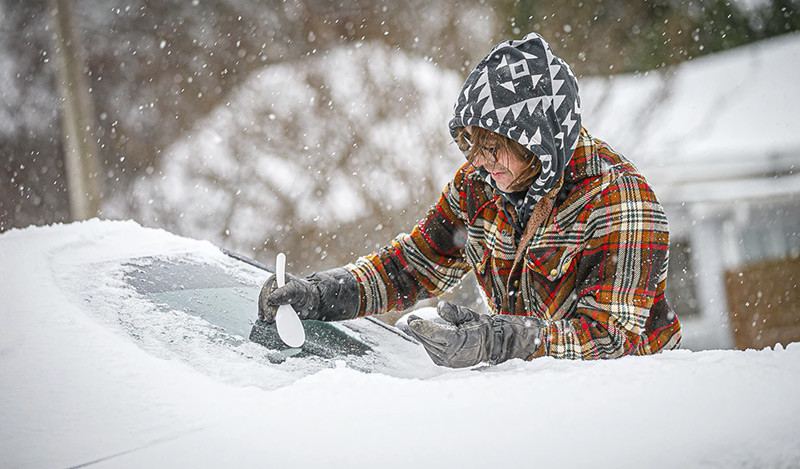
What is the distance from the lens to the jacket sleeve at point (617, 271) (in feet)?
5.27

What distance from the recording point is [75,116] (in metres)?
7.43

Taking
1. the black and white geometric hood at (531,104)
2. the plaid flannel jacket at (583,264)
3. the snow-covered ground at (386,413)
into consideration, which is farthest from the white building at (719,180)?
the snow-covered ground at (386,413)

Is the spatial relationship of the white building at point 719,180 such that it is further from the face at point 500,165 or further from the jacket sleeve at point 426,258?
the face at point 500,165

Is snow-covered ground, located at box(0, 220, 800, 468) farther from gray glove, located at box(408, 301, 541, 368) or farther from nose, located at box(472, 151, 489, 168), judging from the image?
nose, located at box(472, 151, 489, 168)

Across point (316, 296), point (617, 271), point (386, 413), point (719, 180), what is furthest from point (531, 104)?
point (719, 180)

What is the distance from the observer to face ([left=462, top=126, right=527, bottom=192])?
172cm

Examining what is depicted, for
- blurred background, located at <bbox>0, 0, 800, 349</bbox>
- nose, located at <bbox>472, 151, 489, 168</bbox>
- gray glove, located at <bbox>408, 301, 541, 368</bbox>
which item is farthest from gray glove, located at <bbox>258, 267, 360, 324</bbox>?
blurred background, located at <bbox>0, 0, 800, 349</bbox>

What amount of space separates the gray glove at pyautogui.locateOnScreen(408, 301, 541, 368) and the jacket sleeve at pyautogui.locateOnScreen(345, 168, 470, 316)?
2.01ft

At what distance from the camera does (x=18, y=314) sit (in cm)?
135

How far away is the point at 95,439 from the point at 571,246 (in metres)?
1.16

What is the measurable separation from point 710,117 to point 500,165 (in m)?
7.12

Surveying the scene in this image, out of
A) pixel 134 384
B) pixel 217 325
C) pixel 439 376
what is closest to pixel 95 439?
pixel 134 384

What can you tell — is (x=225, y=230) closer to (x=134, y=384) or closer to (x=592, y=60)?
(x=592, y=60)

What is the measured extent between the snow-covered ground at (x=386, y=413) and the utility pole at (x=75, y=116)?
6863 mm
